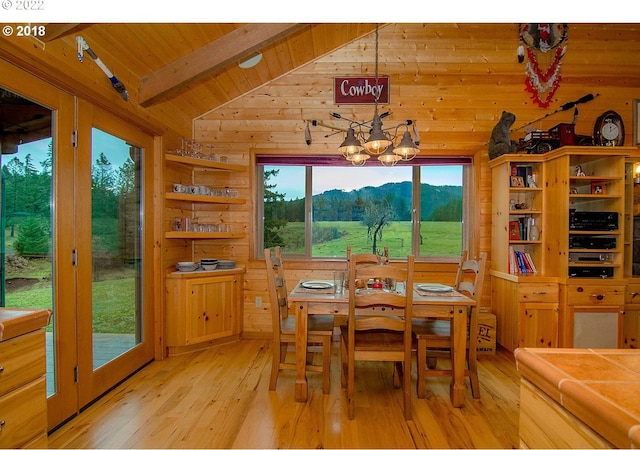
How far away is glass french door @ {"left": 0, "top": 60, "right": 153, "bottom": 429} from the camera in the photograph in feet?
6.62

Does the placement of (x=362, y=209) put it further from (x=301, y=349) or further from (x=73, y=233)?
(x=73, y=233)

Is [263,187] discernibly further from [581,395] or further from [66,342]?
[581,395]

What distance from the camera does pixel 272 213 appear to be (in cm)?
429

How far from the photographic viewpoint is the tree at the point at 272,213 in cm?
428

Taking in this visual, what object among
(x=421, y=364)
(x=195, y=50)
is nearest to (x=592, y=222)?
(x=421, y=364)

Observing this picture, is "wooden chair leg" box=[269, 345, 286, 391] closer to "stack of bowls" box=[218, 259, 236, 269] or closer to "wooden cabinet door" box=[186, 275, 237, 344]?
"wooden cabinet door" box=[186, 275, 237, 344]

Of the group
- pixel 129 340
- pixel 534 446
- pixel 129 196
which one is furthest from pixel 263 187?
pixel 534 446

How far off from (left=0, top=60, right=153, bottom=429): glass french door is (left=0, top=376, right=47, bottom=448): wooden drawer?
0.82 m

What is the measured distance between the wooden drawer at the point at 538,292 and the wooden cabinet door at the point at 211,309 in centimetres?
296

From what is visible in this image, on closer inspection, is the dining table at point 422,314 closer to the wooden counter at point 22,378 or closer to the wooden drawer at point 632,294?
the wooden counter at point 22,378

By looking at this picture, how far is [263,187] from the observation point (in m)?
4.29

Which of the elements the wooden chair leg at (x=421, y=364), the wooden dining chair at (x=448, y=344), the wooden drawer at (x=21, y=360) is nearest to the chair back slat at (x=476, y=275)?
the wooden dining chair at (x=448, y=344)

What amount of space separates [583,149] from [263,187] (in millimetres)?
3356

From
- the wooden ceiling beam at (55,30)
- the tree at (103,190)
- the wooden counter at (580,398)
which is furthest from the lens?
the tree at (103,190)
